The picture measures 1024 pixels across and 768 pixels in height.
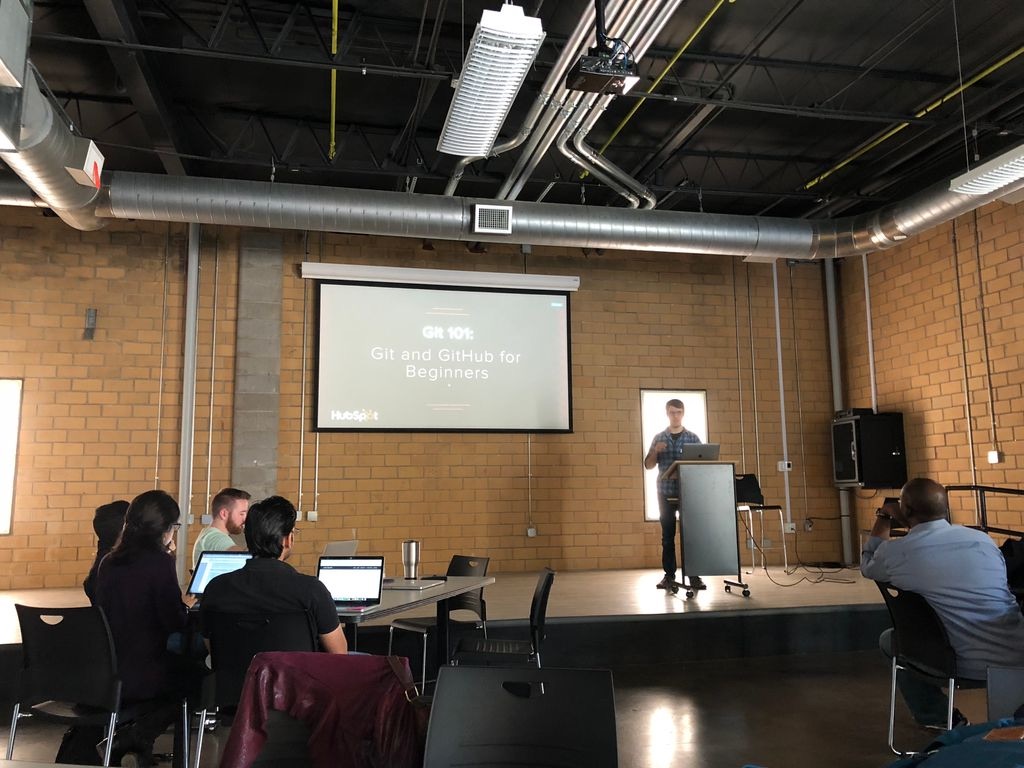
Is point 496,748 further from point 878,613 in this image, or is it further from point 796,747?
point 878,613

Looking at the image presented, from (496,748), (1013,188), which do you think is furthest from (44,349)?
(1013,188)

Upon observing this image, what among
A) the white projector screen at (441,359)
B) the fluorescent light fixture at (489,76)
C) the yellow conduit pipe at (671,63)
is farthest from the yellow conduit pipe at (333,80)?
the yellow conduit pipe at (671,63)

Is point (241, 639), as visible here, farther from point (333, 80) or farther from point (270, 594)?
point (333, 80)

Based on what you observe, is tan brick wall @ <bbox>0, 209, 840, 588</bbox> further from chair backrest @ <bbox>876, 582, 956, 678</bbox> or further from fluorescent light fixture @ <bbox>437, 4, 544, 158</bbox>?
chair backrest @ <bbox>876, 582, 956, 678</bbox>

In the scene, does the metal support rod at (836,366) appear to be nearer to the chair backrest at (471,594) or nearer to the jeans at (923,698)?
the jeans at (923,698)

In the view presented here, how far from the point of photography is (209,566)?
3.40 m

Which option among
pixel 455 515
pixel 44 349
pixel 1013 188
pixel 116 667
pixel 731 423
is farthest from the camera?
pixel 731 423

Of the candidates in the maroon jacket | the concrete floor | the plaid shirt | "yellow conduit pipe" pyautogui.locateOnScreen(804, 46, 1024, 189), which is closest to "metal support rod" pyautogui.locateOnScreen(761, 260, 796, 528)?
"yellow conduit pipe" pyautogui.locateOnScreen(804, 46, 1024, 189)

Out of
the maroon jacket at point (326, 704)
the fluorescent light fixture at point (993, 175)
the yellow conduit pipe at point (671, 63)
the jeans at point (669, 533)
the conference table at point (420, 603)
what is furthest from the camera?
the jeans at point (669, 533)

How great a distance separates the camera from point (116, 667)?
8.77 ft

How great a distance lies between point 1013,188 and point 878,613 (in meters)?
3.18

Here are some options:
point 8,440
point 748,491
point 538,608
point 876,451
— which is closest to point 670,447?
point 748,491

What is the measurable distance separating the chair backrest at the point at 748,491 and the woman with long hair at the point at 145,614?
5.90 meters

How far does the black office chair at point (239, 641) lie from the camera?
2568 millimetres
